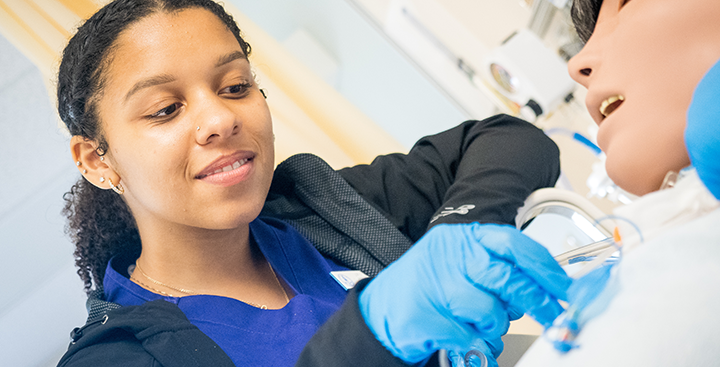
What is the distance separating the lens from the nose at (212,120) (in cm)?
84

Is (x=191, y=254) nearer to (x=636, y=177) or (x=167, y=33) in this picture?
(x=167, y=33)

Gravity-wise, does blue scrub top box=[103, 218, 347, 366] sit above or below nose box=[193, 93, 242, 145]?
below

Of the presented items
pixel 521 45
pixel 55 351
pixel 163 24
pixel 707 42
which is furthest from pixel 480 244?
pixel 55 351

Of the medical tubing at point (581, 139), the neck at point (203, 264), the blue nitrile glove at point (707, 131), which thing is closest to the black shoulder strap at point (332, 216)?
the neck at point (203, 264)

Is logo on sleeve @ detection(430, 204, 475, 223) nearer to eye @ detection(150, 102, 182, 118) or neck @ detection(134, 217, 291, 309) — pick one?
neck @ detection(134, 217, 291, 309)

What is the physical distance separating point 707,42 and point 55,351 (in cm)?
144

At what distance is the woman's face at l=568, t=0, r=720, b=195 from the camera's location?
0.52m

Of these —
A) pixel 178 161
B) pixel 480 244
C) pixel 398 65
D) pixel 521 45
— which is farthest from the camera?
pixel 398 65

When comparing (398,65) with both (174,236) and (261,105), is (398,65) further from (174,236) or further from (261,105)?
(174,236)

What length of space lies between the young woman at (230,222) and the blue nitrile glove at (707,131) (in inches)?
8.3

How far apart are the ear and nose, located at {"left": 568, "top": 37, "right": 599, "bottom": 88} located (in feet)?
2.69

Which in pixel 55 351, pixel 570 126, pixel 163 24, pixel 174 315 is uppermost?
pixel 163 24

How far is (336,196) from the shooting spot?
3.75 ft

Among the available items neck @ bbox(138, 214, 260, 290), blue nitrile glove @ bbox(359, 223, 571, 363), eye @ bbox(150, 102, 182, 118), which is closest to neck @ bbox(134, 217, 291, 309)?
neck @ bbox(138, 214, 260, 290)
